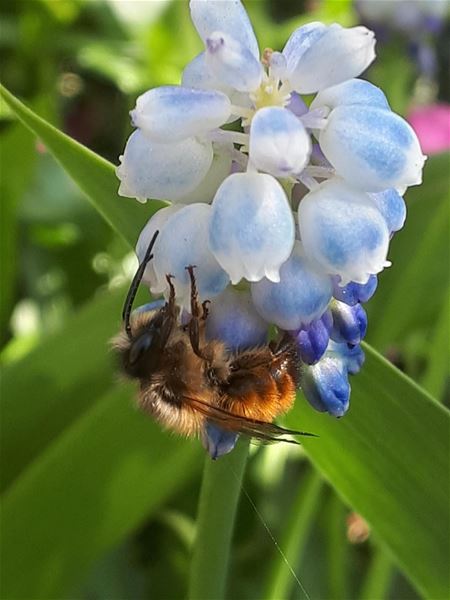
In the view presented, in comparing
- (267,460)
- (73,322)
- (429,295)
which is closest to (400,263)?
(429,295)

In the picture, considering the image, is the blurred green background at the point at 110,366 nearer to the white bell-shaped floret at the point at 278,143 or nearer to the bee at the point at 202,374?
the bee at the point at 202,374

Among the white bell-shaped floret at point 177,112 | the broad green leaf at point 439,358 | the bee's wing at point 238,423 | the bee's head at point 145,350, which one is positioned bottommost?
the broad green leaf at point 439,358

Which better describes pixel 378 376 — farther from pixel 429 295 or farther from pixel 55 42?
pixel 55 42

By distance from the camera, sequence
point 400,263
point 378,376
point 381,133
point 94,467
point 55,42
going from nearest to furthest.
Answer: point 381,133
point 378,376
point 94,467
point 400,263
point 55,42

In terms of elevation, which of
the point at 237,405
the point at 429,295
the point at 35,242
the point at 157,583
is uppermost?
the point at 237,405

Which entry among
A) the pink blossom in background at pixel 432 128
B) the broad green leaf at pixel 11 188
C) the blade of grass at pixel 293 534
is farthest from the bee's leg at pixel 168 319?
the pink blossom in background at pixel 432 128

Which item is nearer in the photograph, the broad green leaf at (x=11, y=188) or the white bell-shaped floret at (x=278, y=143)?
the white bell-shaped floret at (x=278, y=143)

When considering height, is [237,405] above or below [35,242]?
above
